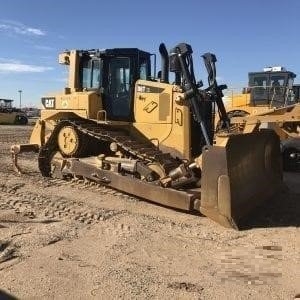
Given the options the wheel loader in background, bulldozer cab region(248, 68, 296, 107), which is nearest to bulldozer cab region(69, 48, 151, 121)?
the wheel loader in background

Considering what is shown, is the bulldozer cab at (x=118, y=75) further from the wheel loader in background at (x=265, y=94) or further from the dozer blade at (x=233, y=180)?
the wheel loader in background at (x=265, y=94)

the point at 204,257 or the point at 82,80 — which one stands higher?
the point at 82,80

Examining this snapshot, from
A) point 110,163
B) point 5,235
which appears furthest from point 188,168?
point 5,235

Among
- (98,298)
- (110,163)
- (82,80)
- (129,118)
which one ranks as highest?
(82,80)

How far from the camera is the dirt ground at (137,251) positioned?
478cm

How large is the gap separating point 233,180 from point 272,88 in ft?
39.4

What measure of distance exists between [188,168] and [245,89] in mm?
11653

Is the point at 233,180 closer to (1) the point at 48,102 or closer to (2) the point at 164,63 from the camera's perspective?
(2) the point at 164,63

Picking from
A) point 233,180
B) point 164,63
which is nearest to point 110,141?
point 164,63

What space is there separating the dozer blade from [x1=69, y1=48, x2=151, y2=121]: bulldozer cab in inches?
108

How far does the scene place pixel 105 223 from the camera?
706 centimetres

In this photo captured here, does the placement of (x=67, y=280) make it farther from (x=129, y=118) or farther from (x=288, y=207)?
(x=129, y=118)

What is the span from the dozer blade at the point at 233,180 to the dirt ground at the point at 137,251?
21 cm

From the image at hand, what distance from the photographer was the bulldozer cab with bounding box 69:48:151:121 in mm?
9891
